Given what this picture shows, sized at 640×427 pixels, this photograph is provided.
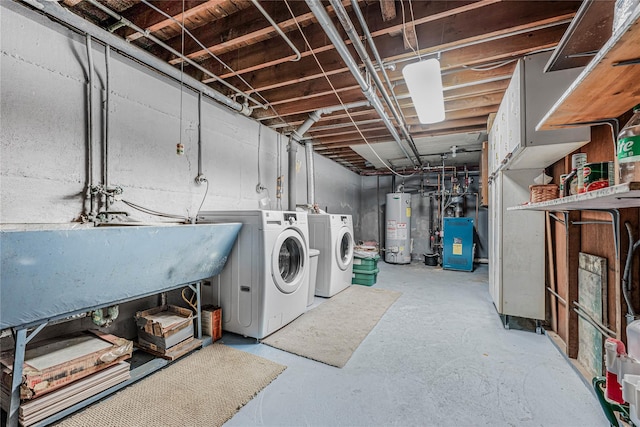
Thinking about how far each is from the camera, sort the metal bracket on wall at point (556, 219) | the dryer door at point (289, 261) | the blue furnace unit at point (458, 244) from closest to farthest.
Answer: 1. the metal bracket on wall at point (556, 219)
2. the dryer door at point (289, 261)
3. the blue furnace unit at point (458, 244)

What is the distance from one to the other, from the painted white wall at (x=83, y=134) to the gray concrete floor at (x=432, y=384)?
1558 millimetres

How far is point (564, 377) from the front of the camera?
186 cm

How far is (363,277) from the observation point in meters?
4.36

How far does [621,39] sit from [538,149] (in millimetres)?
1401

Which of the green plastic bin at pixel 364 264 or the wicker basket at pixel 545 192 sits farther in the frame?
the green plastic bin at pixel 364 264

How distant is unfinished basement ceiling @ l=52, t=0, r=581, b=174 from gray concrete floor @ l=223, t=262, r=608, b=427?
2.28 metres

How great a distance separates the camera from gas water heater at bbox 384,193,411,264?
617 cm

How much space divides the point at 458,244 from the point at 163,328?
5.37 metres

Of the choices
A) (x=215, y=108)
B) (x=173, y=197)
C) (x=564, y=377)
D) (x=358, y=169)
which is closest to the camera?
(x=564, y=377)

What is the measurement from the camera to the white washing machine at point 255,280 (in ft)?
7.68

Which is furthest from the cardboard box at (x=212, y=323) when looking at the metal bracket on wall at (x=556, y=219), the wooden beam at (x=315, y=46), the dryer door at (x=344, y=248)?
the metal bracket on wall at (x=556, y=219)

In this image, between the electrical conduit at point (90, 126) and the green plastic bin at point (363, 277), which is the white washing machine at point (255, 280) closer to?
the electrical conduit at point (90, 126)

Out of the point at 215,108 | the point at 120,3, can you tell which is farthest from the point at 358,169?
the point at 120,3

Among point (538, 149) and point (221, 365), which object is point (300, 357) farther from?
point (538, 149)
